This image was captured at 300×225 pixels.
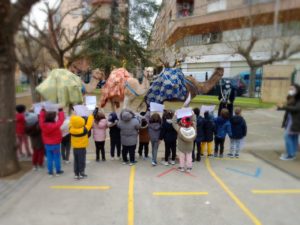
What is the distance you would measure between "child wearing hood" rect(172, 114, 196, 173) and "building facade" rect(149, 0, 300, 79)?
1237 cm

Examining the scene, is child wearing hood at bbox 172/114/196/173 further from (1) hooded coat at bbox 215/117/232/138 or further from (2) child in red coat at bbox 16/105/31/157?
(2) child in red coat at bbox 16/105/31/157

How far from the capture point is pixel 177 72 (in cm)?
795

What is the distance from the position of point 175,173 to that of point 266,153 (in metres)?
3.17

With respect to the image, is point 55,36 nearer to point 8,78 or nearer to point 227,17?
point 8,78

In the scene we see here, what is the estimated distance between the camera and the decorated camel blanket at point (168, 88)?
299 inches

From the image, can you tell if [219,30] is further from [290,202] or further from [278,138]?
[290,202]

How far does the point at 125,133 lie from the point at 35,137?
6.42 ft

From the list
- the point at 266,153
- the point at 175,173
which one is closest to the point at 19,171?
the point at 175,173

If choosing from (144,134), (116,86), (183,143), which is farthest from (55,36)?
(183,143)

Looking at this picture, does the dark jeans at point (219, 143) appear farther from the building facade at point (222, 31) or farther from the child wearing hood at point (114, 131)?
the building facade at point (222, 31)

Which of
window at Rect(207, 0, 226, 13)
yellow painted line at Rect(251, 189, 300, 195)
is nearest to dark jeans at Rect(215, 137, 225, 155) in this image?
yellow painted line at Rect(251, 189, 300, 195)

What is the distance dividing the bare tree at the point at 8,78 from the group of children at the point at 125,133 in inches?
17.6

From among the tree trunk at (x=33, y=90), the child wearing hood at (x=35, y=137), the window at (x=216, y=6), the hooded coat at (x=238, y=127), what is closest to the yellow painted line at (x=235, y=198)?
the hooded coat at (x=238, y=127)

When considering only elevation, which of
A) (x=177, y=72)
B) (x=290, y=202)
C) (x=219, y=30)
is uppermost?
(x=219, y=30)
